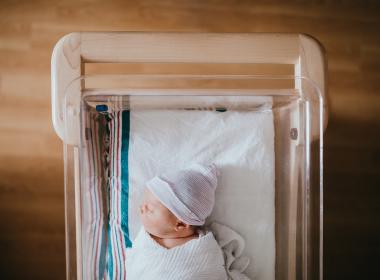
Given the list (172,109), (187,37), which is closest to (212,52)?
(187,37)

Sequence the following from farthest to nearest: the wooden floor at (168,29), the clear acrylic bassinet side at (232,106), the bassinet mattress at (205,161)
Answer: the wooden floor at (168,29)
the bassinet mattress at (205,161)
the clear acrylic bassinet side at (232,106)

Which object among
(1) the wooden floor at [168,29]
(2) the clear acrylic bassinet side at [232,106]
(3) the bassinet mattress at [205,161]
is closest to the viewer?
(2) the clear acrylic bassinet side at [232,106]

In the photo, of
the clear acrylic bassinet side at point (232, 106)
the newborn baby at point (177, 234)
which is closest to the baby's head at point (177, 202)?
the newborn baby at point (177, 234)

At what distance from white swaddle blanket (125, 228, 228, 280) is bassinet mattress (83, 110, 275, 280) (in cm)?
5

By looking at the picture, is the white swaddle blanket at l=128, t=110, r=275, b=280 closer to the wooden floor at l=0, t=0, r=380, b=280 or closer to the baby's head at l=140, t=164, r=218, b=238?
the baby's head at l=140, t=164, r=218, b=238

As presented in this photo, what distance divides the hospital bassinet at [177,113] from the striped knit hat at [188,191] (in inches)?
2.8

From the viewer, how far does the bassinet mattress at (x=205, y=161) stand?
3.01 feet

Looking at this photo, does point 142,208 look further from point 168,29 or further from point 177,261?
point 168,29

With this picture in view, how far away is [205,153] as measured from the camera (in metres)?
0.95

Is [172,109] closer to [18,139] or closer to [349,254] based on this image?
[18,139]

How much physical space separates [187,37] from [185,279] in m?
0.52

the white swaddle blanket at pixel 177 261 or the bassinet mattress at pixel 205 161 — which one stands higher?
the bassinet mattress at pixel 205 161

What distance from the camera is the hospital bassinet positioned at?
2.60ft

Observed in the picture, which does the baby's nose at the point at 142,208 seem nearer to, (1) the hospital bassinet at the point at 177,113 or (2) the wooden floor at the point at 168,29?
(1) the hospital bassinet at the point at 177,113
